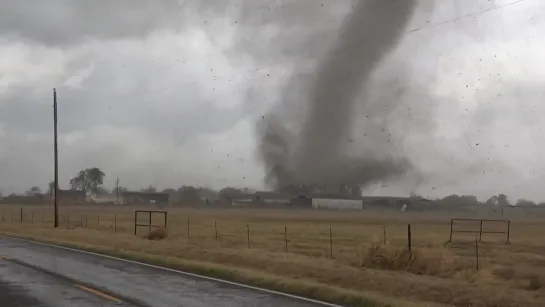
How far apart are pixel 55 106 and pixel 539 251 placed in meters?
32.6

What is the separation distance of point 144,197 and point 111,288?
18294cm

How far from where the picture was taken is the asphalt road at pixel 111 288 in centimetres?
1218

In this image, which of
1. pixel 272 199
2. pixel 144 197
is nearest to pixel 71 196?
pixel 144 197

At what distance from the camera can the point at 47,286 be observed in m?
14.5

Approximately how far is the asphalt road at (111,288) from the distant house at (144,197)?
551 ft

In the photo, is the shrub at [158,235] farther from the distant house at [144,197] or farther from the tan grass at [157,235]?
the distant house at [144,197]

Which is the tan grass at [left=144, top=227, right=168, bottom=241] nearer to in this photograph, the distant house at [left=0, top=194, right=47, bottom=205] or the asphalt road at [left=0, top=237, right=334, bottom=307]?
the asphalt road at [left=0, top=237, right=334, bottom=307]

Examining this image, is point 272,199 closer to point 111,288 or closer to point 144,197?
point 144,197

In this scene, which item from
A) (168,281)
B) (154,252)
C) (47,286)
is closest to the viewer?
(47,286)

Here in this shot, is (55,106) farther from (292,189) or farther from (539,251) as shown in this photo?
(292,189)

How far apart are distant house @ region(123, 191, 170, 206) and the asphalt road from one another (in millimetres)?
167969

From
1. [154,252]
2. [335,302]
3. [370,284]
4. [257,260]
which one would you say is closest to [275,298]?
[335,302]

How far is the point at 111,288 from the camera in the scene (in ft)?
46.3

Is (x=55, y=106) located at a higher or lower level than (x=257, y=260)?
higher
